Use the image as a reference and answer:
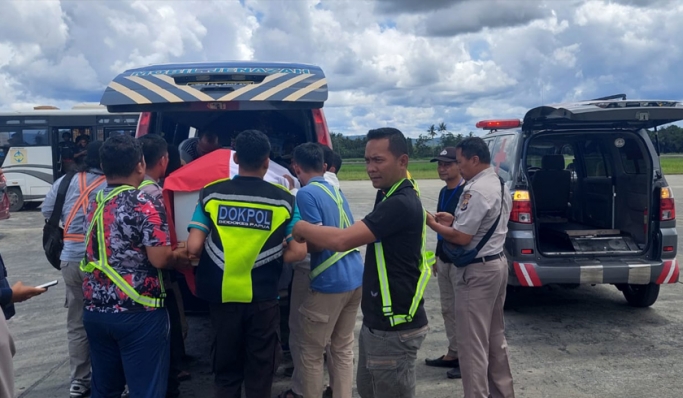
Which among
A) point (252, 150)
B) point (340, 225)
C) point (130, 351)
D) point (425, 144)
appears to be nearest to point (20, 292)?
point (130, 351)

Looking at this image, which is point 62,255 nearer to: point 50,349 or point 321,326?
point 50,349

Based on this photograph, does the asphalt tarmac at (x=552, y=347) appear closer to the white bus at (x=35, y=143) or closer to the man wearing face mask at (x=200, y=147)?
the man wearing face mask at (x=200, y=147)

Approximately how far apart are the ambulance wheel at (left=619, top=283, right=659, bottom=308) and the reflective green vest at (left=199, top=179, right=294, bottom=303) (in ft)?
16.8

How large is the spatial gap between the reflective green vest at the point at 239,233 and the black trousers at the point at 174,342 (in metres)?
1.25

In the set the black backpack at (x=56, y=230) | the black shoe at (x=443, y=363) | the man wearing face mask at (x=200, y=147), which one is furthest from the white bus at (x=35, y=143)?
the black shoe at (x=443, y=363)

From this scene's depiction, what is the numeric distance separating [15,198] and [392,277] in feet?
60.7

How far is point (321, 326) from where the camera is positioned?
383cm

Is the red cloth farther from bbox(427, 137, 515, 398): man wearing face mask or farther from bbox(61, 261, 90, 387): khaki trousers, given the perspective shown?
bbox(427, 137, 515, 398): man wearing face mask

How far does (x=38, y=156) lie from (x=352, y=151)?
6680cm

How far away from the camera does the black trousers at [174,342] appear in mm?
4349

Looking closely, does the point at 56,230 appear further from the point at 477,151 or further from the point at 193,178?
the point at 477,151

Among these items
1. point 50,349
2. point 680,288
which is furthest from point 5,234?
point 680,288

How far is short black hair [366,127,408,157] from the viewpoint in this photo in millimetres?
3059

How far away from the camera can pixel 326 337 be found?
3.86 meters
